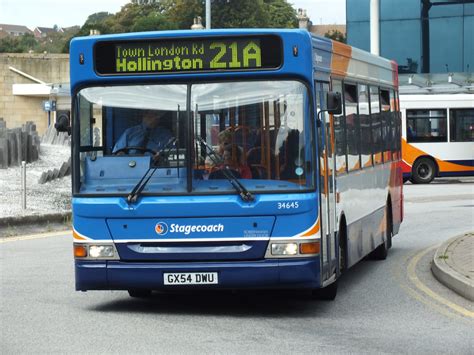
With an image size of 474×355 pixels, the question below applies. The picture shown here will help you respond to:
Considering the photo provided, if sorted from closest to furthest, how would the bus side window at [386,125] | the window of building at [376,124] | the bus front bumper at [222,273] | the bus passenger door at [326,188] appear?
the bus front bumper at [222,273], the bus passenger door at [326,188], the window of building at [376,124], the bus side window at [386,125]

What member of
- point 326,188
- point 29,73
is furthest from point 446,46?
point 326,188

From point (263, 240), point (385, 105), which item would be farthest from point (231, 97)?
point (385, 105)

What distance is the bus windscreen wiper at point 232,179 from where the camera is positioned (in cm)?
1153

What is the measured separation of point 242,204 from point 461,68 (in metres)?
48.5

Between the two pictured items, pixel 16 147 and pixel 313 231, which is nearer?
pixel 313 231

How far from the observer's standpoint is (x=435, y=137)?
41.3 meters

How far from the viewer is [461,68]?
58.8m

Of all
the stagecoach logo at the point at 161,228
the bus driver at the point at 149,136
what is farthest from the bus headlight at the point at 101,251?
the bus driver at the point at 149,136

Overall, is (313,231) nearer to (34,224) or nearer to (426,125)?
(34,224)

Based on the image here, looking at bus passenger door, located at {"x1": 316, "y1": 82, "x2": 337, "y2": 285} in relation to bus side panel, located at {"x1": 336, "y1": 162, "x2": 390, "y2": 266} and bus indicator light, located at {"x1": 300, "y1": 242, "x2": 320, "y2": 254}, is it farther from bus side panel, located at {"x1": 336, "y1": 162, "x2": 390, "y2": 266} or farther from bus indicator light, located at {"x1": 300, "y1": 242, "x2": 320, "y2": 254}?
bus side panel, located at {"x1": 336, "y1": 162, "x2": 390, "y2": 266}

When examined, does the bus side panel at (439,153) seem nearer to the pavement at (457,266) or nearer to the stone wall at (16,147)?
the stone wall at (16,147)

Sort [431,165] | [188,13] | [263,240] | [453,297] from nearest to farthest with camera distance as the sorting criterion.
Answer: [263,240], [453,297], [431,165], [188,13]

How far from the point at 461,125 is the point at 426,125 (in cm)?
111

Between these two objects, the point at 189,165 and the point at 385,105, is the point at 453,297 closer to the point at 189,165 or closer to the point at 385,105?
the point at 189,165
